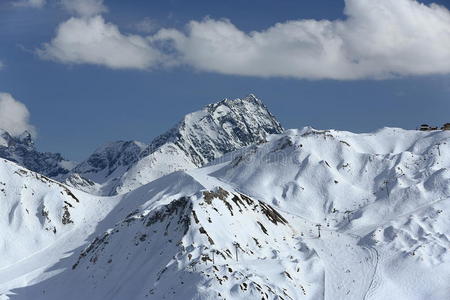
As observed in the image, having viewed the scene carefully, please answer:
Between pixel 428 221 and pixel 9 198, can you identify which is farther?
pixel 9 198

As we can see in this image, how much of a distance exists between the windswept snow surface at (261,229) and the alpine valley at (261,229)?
32 centimetres

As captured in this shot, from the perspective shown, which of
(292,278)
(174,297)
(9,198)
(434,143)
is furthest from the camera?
(434,143)

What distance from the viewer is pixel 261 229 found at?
122m

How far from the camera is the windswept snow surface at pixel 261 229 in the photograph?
103 meters

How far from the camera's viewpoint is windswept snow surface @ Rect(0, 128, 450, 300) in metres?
103

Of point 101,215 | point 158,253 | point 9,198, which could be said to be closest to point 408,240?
point 158,253

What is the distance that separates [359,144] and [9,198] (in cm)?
10007

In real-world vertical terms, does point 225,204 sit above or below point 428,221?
above

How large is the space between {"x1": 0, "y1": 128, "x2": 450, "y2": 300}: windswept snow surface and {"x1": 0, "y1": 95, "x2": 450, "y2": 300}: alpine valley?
319 millimetres

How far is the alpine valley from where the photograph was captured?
103 m

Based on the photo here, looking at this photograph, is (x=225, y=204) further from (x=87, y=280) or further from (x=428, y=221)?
(x=428, y=221)

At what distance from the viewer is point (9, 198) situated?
168 m

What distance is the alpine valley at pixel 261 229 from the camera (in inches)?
4045

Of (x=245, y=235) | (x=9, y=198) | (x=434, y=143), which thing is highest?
(x=9, y=198)
